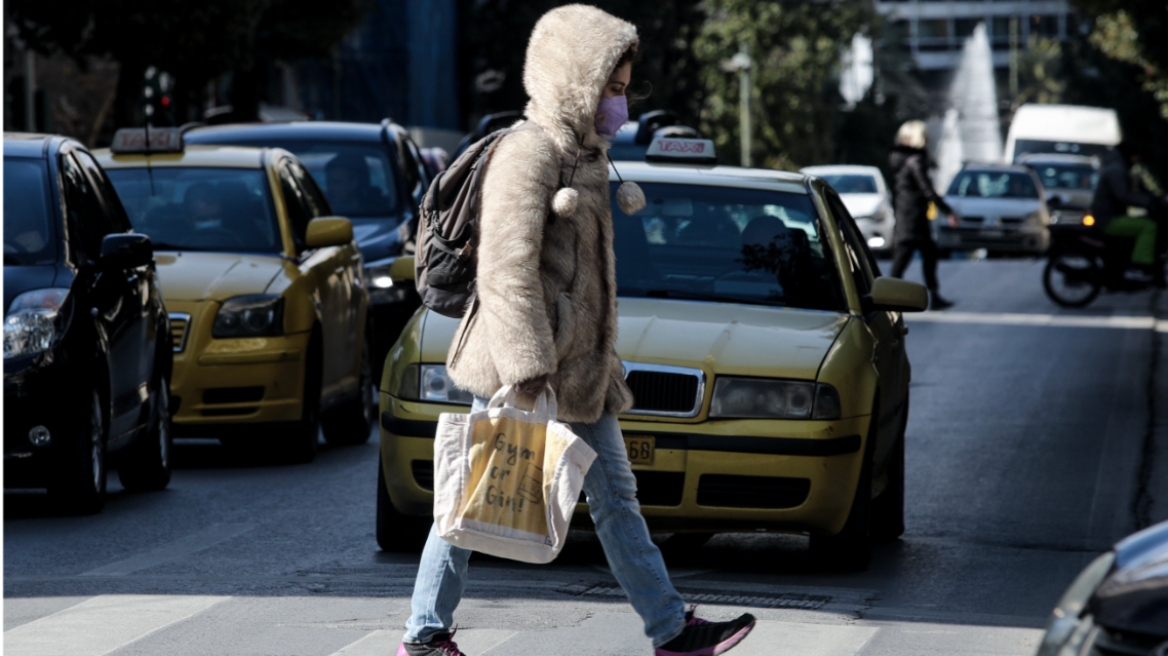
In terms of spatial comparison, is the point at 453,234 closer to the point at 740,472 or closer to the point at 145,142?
the point at 740,472

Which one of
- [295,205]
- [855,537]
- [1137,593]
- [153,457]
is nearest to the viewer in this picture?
[1137,593]

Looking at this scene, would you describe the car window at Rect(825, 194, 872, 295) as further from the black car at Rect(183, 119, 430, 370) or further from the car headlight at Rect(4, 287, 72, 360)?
the black car at Rect(183, 119, 430, 370)

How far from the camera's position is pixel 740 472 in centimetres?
664

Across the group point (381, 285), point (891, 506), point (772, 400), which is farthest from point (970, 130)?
→ point (772, 400)

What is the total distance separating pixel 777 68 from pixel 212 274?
4478cm

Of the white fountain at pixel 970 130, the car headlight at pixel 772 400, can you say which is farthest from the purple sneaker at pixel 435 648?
the white fountain at pixel 970 130

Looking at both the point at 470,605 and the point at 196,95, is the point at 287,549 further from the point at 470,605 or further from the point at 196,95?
the point at 196,95

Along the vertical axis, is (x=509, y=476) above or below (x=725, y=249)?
below

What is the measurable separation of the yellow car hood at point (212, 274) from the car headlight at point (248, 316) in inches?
1.7

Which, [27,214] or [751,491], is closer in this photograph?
[751,491]

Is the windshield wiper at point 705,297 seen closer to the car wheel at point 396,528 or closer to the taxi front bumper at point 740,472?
the taxi front bumper at point 740,472

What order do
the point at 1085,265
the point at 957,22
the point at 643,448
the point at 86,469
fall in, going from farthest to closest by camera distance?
the point at 957,22 → the point at 1085,265 → the point at 86,469 → the point at 643,448

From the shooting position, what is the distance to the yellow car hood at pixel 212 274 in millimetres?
9867

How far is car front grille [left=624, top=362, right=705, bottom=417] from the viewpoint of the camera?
21.9 ft
